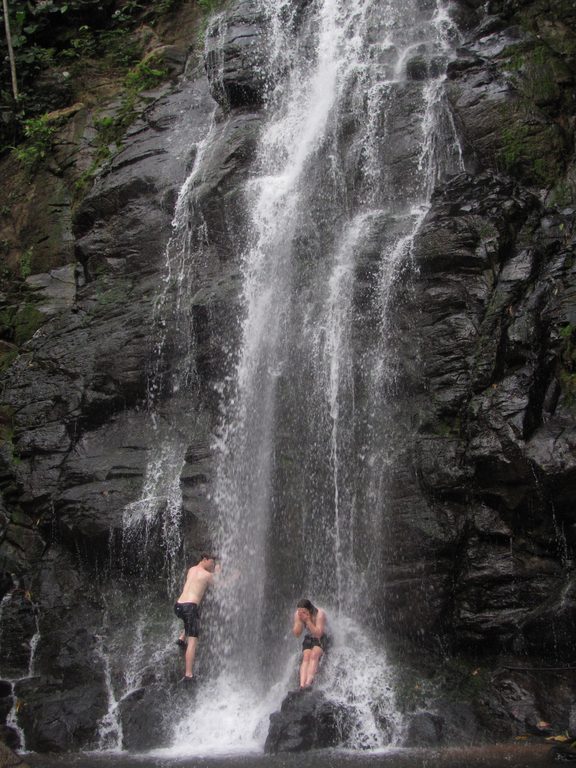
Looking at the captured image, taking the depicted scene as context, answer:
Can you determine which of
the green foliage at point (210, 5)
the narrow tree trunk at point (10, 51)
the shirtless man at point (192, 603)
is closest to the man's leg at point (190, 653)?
the shirtless man at point (192, 603)

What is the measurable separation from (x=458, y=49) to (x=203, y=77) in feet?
18.3

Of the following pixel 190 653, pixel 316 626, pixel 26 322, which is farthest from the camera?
pixel 26 322

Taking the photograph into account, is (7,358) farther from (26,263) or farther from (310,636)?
(310,636)

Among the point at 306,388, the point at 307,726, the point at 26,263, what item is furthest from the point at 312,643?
the point at 26,263

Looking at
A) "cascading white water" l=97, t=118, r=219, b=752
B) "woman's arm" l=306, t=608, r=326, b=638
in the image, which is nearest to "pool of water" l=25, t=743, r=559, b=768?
"cascading white water" l=97, t=118, r=219, b=752

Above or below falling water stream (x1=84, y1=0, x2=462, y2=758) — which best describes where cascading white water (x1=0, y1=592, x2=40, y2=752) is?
below

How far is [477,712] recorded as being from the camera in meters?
7.66

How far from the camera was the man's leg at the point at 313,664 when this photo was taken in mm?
8273

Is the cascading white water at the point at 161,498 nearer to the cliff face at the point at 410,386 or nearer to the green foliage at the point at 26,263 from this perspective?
the cliff face at the point at 410,386

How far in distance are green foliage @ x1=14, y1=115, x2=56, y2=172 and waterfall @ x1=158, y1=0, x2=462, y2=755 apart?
536 centimetres

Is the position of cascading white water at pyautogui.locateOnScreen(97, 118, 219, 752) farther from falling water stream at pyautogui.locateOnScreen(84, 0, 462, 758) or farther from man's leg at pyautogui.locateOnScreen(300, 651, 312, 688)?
man's leg at pyautogui.locateOnScreen(300, 651, 312, 688)

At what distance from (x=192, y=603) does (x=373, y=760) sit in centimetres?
312

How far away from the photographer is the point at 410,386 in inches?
385

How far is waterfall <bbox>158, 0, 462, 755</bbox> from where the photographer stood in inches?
354
